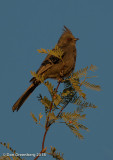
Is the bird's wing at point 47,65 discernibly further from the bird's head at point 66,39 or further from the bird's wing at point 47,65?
the bird's head at point 66,39

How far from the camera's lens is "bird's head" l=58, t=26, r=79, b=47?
5.58 meters

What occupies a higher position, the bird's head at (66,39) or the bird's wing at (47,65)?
the bird's head at (66,39)

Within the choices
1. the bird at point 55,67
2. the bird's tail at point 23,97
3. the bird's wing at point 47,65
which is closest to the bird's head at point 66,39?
the bird at point 55,67

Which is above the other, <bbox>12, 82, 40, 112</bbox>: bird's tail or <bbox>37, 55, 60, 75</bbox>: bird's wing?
<bbox>37, 55, 60, 75</bbox>: bird's wing

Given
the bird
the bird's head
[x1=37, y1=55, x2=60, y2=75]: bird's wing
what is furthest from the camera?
the bird's head

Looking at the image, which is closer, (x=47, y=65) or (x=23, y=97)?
(x=23, y=97)

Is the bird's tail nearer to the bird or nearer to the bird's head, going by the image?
the bird

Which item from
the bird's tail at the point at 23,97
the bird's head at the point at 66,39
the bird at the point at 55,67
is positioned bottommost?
the bird's tail at the point at 23,97

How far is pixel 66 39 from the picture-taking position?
18.7 ft

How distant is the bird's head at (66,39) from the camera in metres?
5.58

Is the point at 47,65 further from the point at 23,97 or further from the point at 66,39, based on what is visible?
the point at 66,39

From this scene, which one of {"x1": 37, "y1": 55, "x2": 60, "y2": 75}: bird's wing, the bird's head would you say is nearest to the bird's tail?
{"x1": 37, "y1": 55, "x2": 60, "y2": 75}: bird's wing

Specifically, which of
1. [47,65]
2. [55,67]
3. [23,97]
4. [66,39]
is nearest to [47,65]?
[47,65]

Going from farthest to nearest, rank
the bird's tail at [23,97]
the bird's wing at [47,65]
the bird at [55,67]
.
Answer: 1. the bird's wing at [47,65]
2. the bird at [55,67]
3. the bird's tail at [23,97]
